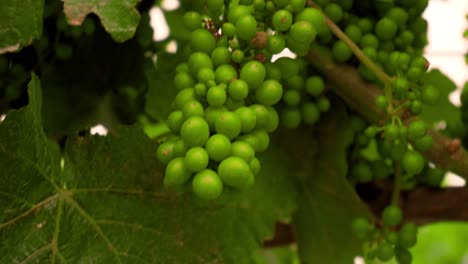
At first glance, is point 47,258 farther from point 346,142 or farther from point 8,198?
point 346,142

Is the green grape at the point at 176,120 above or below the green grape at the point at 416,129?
above

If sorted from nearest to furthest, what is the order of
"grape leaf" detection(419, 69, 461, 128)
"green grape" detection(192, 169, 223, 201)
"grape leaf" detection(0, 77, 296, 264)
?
"green grape" detection(192, 169, 223, 201)
"grape leaf" detection(0, 77, 296, 264)
"grape leaf" detection(419, 69, 461, 128)

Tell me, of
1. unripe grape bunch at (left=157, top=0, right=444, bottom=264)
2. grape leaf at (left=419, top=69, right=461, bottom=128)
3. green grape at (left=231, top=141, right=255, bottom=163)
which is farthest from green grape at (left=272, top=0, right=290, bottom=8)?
grape leaf at (left=419, top=69, right=461, bottom=128)

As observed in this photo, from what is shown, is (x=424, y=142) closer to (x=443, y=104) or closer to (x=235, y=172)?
(x=235, y=172)

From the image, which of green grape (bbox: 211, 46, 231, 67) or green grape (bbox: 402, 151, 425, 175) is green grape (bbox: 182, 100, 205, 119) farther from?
green grape (bbox: 402, 151, 425, 175)

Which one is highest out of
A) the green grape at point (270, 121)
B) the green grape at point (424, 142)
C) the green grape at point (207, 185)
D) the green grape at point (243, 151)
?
the green grape at point (243, 151)

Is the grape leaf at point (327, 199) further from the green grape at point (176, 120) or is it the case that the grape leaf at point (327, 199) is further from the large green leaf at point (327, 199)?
the green grape at point (176, 120)

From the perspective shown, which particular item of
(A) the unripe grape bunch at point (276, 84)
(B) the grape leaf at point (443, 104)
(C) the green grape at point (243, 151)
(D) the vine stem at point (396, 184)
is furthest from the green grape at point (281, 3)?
(B) the grape leaf at point (443, 104)
